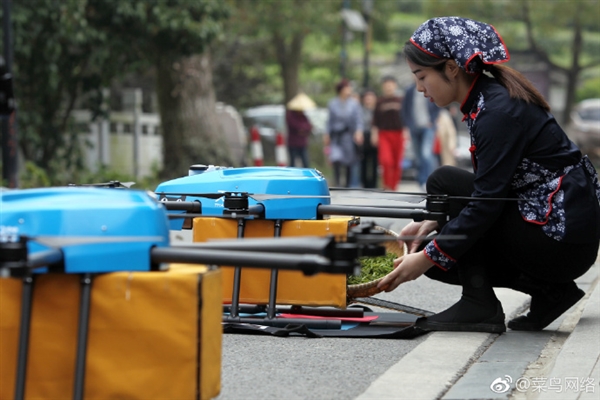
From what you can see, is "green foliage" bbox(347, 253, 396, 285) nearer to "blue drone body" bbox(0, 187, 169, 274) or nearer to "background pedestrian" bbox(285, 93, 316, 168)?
"blue drone body" bbox(0, 187, 169, 274)

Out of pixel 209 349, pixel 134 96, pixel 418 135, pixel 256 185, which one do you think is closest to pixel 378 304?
pixel 256 185

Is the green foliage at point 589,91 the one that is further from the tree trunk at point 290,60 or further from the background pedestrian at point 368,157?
the background pedestrian at point 368,157

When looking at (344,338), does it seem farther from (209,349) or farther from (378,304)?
(209,349)

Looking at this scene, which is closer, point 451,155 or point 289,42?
point 451,155

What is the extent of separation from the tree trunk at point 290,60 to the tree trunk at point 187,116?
53.1 feet

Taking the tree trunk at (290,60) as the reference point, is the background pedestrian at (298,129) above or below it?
below

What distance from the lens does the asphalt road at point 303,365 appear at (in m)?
3.90

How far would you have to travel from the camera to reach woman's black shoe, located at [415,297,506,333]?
502 cm

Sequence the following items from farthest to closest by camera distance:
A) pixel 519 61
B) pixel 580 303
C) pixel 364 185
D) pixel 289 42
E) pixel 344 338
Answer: pixel 519 61
pixel 289 42
pixel 364 185
pixel 580 303
pixel 344 338

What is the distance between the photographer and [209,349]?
3234mm

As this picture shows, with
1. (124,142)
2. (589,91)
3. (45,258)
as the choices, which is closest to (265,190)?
(45,258)

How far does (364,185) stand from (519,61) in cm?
3079

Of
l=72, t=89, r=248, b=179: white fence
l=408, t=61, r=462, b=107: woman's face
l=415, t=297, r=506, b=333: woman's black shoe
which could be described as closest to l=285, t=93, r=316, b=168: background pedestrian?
l=72, t=89, r=248, b=179: white fence

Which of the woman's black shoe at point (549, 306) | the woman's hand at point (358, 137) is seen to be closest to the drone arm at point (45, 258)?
the woman's black shoe at point (549, 306)
